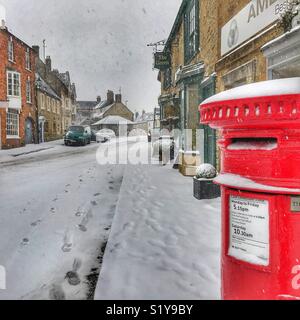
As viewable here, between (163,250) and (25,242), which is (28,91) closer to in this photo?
(25,242)

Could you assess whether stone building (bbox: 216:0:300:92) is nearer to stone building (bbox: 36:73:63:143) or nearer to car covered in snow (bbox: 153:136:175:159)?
car covered in snow (bbox: 153:136:175:159)

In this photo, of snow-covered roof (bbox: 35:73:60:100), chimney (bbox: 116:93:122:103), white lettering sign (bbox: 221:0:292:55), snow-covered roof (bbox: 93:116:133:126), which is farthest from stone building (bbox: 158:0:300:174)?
chimney (bbox: 116:93:122:103)

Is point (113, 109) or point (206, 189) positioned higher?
point (113, 109)

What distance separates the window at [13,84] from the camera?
22019 millimetres

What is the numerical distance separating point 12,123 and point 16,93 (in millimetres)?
2423

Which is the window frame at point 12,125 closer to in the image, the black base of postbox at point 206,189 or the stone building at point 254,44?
the stone building at point 254,44

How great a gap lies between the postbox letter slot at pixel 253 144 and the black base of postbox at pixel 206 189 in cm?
464

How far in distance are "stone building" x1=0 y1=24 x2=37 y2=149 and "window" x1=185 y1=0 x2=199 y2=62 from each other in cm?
1356

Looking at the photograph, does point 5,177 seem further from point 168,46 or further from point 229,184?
point 168,46

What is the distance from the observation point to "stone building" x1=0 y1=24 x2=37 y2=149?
20.6m

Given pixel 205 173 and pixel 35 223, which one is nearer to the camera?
pixel 35 223

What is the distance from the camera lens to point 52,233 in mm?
4453

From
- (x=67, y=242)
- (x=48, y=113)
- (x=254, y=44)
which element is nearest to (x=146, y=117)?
(x=48, y=113)

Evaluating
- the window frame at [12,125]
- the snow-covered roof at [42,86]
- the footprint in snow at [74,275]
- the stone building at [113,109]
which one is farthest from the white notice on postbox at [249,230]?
the stone building at [113,109]
